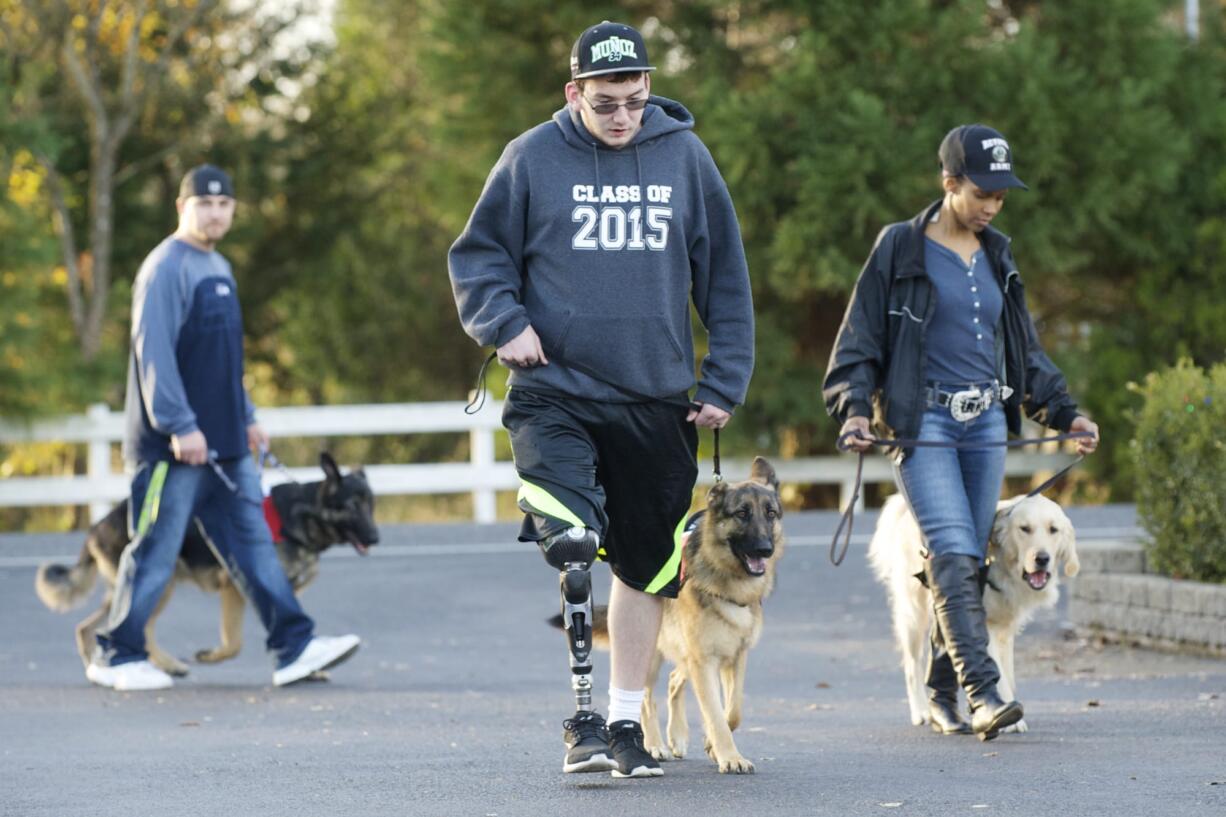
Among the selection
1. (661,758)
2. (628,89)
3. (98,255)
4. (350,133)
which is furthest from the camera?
(350,133)

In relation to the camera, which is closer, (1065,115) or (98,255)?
(1065,115)

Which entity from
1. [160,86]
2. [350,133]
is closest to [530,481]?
[160,86]

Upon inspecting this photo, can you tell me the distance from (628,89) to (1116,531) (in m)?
9.68

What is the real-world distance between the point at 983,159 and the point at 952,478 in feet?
3.61

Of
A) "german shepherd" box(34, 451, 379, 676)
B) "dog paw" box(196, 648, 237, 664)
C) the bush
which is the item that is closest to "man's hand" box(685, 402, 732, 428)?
"german shepherd" box(34, 451, 379, 676)

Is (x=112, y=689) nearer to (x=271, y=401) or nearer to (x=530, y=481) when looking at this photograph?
(x=530, y=481)

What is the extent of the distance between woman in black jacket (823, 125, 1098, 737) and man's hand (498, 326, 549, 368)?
1.51m

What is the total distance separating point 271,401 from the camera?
30047 millimetres

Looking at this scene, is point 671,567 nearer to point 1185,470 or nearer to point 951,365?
point 951,365

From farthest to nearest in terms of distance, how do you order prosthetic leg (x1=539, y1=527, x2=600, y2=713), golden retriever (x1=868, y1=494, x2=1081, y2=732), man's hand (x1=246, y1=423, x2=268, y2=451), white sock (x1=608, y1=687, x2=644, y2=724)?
man's hand (x1=246, y1=423, x2=268, y2=451) < golden retriever (x1=868, y1=494, x2=1081, y2=732) < white sock (x1=608, y1=687, x2=644, y2=724) < prosthetic leg (x1=539, y1=527, x2=600, y2=713)

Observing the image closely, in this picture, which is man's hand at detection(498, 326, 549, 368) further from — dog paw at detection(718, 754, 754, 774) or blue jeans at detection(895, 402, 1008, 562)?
blue jeans at detection(895, 402, 1008, 562)

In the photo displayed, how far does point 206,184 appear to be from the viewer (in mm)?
9117

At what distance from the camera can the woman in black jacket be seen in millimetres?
7215

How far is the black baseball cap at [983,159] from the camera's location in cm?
716
